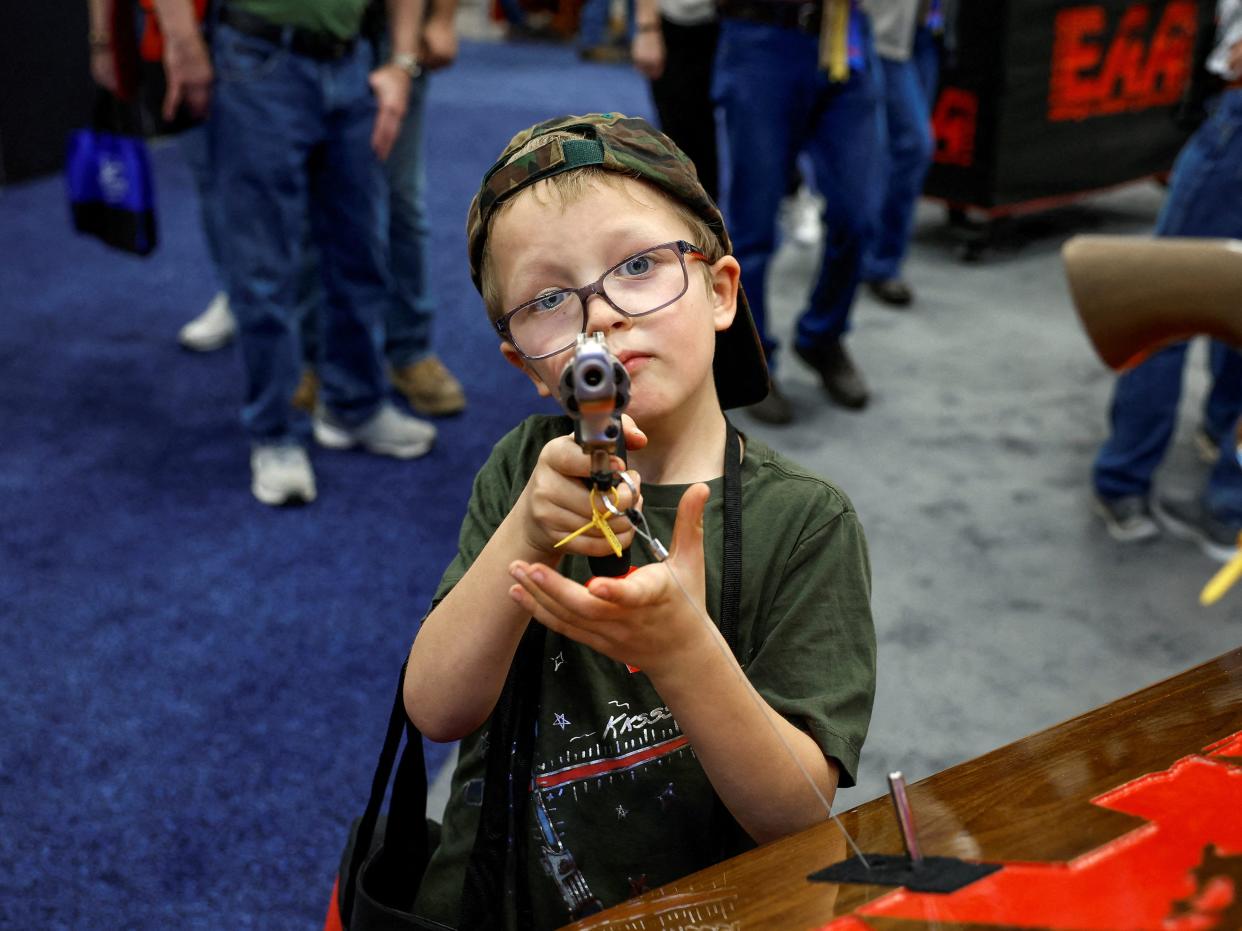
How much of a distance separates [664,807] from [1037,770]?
0.32 meters

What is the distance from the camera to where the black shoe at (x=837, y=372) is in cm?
325

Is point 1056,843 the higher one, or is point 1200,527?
point 1056,843

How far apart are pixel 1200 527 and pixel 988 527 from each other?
466mm

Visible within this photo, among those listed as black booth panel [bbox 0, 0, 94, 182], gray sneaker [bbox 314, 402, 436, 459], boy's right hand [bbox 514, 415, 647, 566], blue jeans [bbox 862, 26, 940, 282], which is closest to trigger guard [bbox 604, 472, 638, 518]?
boy's right hand [bbox 514, 415, 647, 566]

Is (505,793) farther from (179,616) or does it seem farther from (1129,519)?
(1129,519)

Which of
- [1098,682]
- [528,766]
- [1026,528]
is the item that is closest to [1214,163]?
[1026,528]

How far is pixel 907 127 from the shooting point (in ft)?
11.5

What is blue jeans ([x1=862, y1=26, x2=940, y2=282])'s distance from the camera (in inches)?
135

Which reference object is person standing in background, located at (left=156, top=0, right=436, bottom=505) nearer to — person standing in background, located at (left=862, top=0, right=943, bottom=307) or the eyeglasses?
person standing in background, located at (left=862, top=0, right=943, bottom=307)

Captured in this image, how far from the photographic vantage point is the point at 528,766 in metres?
0.95

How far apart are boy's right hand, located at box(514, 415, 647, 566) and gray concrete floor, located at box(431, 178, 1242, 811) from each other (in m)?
1.10

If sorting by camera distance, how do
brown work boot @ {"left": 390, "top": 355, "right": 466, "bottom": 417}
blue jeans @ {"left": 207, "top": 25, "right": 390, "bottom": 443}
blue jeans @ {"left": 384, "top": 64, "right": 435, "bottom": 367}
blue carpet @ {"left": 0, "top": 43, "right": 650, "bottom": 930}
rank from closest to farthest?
blue carpet @ {"left": 0, "top": 43, "right": 650, "bottom": 930} → blue jeans @ {"left": 207, "top": 25, "right": 390, "bottom": 443} → blue jeans @ {"left": 384, "top": 64, "right": 435, "bottom": 367} → brown work boot @ {"left": 390, "top": 355, "right": 466, "bottom": 417}

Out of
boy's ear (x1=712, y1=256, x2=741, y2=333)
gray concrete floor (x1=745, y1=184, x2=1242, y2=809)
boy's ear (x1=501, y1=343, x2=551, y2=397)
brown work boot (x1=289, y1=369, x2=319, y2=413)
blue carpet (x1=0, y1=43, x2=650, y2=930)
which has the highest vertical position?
boy's ear (x1=712, y1=256, x2=741, y2=333)

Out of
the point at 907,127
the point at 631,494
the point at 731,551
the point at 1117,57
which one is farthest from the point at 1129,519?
the point at 1117,57
